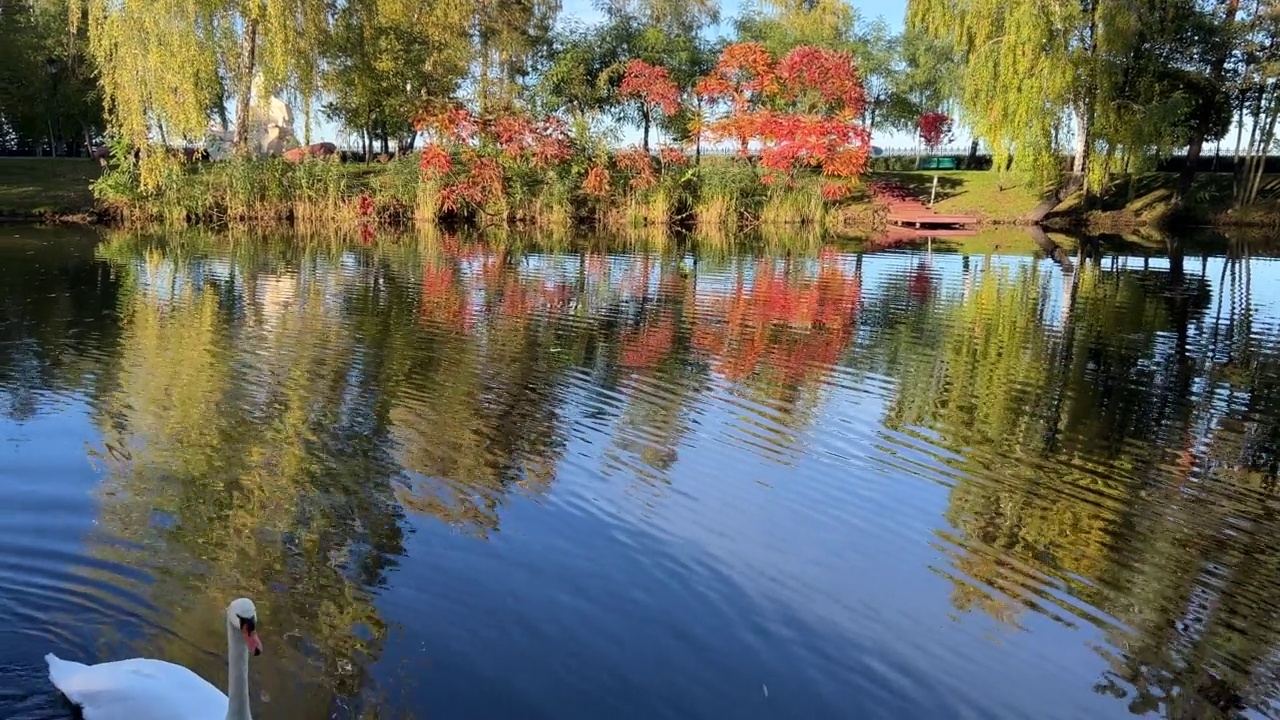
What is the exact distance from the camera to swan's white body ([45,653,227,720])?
422 cm

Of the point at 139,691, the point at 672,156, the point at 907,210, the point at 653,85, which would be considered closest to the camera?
the point at 139,691

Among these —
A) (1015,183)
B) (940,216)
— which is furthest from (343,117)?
(1015,183)

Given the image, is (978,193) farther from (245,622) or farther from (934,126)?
(245,622)

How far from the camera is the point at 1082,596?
20.7 ft

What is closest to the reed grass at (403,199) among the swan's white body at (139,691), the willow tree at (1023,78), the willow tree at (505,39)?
the willow tree at (505,39)

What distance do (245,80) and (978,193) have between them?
93.1 feet

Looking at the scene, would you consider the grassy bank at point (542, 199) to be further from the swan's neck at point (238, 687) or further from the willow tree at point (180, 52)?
the swan's neck at point (238, 687)

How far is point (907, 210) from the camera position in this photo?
41406 mm

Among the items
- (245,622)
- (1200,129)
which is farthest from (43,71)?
(245,622)

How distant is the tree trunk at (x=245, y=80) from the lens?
30.7m

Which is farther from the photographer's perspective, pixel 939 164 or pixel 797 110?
pixel 939 164

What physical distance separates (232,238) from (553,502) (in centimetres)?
2267

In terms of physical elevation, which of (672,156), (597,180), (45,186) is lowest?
(45,186)

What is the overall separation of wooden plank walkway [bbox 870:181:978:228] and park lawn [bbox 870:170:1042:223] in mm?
592
